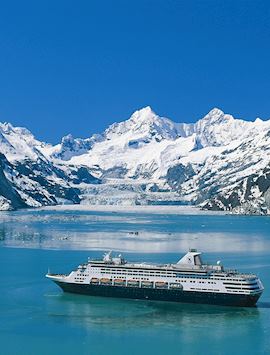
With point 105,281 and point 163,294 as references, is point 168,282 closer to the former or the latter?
point 163,294

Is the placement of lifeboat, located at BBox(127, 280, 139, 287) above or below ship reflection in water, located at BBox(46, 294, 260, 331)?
above

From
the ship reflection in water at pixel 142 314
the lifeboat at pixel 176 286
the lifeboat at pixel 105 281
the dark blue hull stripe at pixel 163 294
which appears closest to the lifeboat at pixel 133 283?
the dark blue hull stripe at pixel 163 294

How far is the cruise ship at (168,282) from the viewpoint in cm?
7706

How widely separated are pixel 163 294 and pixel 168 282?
1408 millimetres

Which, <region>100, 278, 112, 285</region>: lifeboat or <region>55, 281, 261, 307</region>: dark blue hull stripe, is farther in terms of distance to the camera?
<region>100, 278, 112, 285</region>: lifeboat

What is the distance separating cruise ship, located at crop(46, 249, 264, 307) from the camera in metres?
77.1

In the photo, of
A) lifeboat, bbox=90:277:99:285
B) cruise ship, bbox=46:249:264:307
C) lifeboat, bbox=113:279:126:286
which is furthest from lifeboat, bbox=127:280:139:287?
lifeboat, bbox=90:277:99:285

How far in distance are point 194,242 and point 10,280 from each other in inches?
2687

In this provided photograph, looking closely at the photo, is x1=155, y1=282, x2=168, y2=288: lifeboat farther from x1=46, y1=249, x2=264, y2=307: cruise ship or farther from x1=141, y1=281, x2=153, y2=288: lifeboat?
x1=141, y1=281, x2=153, y2=288: lifeboat

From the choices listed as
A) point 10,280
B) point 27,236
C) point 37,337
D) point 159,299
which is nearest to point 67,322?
point 37,337

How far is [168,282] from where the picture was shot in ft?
260

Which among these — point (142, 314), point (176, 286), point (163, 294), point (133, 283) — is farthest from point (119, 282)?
point (142, 314)

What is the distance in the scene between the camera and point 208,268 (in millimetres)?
79625

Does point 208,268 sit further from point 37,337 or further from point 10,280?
point 10,280
